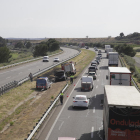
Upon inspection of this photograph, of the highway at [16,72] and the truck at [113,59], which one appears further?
the truck at [113,59]

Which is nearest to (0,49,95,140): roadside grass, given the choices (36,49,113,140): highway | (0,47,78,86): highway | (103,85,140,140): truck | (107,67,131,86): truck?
(36,49,113,140): highway

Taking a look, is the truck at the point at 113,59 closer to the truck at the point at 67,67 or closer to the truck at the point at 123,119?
the truck at the point at 67,67

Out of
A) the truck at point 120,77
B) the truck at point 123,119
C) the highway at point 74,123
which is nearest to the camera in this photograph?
the truck at point 123,119

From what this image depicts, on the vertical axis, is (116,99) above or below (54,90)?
above

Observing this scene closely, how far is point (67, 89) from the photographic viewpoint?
104 feet

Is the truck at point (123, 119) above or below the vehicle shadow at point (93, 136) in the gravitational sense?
above

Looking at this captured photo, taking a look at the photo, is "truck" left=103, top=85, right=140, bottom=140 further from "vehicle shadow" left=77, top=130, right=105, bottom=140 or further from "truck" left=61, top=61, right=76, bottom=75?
"truck" left=61, top=61, right=76, bottom=75

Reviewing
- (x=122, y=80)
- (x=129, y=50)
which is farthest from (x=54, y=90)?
(x=129, y=50)

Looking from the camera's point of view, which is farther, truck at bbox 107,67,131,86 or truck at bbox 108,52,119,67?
truck at bbox 108,52,119,67

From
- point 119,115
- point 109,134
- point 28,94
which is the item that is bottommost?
point 28,94

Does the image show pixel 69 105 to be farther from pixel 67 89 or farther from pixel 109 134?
pixel 109 134

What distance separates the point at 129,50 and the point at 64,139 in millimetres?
96062

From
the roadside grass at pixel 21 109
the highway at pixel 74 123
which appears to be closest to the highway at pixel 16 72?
the roadside grass at pixel 21 109

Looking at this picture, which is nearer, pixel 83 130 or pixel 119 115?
pixel 119 115
